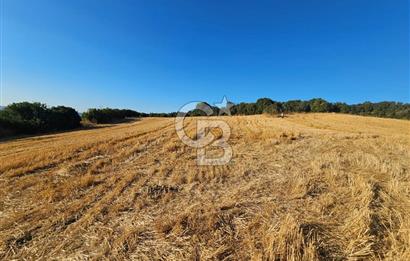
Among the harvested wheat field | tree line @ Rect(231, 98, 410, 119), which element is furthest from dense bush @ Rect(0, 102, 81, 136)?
tree line @ Rect(231, 98, 410, 119)

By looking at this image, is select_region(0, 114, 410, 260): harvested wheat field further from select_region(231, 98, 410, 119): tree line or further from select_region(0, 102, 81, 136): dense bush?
select_region(231, 98, 410, 119): tree line

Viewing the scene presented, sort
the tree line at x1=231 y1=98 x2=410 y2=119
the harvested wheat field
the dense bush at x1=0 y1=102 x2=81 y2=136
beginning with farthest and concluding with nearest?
1. the tree line at x1=231 y1=98 x2=410 y2=119
2. the dense bush at x1=0 y1=102 x2=81 y2=136
3. the harvested wheat field

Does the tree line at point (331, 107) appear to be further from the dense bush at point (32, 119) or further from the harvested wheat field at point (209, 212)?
the harvested wheat field at point (209, 212)

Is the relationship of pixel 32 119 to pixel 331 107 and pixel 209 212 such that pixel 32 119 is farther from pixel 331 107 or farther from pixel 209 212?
pixel 331 107

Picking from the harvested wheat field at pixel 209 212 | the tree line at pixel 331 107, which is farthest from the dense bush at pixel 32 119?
the tree line at pixel 331 107

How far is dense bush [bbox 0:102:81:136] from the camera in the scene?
22.5m

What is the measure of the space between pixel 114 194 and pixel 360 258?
4.41 metres

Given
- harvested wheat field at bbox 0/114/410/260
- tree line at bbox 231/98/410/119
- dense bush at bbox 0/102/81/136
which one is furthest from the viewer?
tree line at bbox 231/98/410/119

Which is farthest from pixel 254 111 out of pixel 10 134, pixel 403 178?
pixel 403 178

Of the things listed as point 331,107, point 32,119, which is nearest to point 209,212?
point 32,119

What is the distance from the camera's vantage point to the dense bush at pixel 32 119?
884 inches

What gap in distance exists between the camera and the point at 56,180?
579 centimetres

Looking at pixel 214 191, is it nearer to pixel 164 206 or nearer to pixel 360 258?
pixel 164 206

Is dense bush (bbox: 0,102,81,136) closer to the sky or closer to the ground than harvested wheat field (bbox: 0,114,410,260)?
closer to the sky
